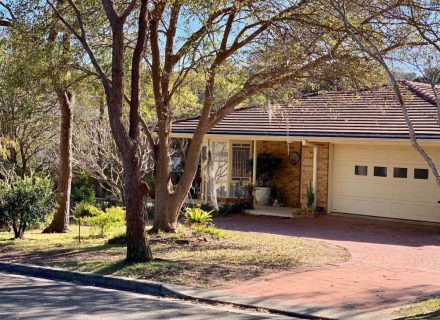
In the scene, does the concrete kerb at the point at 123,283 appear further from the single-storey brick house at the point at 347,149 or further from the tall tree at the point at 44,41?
the single-storey brick house at the point at 347,149

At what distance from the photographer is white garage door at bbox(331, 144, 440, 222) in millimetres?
20875

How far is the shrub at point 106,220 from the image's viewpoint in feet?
57.6

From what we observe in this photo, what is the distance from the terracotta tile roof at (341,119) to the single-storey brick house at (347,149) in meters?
0.03

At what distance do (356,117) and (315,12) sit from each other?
29.4ft

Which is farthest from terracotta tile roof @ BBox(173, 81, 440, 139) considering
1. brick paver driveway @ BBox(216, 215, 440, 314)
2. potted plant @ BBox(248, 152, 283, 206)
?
brick paver driveway @ BBox(216, 215, 440, 314)

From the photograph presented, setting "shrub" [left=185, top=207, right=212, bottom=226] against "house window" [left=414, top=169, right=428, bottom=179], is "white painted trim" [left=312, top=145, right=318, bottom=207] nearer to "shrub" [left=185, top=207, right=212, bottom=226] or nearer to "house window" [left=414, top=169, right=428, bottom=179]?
"house window" [left=414, top=169, right=428, bottom=179]

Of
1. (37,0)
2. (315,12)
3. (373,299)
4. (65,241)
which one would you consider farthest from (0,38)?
(373,299)

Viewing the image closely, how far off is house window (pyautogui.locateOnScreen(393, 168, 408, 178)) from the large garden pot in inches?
203

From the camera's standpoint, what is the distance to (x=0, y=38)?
663 inches

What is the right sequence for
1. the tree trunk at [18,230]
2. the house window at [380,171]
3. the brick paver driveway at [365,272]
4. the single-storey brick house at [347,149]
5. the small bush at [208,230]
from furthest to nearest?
the house window at [380,171] → the single-storey brick house at [347,149] → the tree trunk at [18,230] → the small bush at [208,230] → the brick paver driveway at [365,272]

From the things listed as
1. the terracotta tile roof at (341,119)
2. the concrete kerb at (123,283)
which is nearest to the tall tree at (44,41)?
the concrete kerb at (123,283)

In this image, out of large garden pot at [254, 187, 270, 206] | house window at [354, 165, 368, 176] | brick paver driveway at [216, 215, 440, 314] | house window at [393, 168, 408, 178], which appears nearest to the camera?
brick paver driveway at [216, 215, 440, 314]

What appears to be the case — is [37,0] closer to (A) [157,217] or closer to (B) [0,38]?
(B) [0,38]

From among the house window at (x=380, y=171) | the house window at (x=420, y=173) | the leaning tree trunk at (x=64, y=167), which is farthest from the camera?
the house window at (x=380, y=171)
